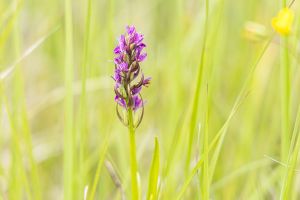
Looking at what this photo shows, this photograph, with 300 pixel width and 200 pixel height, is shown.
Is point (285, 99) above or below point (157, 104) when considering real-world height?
above

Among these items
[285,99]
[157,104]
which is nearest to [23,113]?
[285,99]

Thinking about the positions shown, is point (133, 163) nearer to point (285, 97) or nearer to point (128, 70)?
point (128, 70)

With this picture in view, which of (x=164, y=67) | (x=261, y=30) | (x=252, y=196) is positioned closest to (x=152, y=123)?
(x=164, y=67)

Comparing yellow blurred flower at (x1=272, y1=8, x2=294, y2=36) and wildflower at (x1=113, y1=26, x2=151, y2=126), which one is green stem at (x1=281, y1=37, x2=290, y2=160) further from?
wildflower at (x1=113, y1=26, x2=151, y2=126)

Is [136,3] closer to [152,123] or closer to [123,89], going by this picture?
[152,123]

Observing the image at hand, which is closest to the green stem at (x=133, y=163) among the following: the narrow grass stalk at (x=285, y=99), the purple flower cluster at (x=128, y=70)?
the purple flower cluster at (x=128, y=70)

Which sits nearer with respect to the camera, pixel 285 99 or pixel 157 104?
pixel 285 99

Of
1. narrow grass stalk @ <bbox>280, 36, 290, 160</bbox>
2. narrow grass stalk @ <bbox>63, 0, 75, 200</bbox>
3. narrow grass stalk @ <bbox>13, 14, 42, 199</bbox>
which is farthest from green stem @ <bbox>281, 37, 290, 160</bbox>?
narrow grass stalk @ <bbox>13, 14, 42, 199</bbox>
